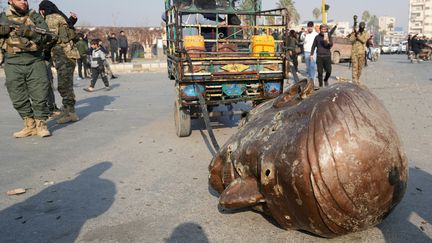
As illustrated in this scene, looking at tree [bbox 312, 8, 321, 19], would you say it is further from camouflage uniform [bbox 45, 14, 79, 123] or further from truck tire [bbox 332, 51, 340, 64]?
camouflage uniform [bbox 45, 14, 79, 123]

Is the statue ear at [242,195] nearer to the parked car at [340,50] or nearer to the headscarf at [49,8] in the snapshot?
the headscarf at [49,8]

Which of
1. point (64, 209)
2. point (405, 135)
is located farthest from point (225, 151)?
point (405, 135)

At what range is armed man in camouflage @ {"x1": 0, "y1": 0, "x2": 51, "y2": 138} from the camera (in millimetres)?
5871

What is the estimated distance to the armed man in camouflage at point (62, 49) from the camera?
7.34 m

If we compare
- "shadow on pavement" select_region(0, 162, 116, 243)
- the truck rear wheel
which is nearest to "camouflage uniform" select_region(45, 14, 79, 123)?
the truck rear wheel

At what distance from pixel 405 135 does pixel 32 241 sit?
209 inches

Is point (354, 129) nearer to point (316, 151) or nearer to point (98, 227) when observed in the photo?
point (316, 151)

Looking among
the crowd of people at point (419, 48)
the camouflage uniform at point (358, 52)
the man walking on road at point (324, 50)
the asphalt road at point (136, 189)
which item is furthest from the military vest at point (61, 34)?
the crowd of people at point (419, 48)

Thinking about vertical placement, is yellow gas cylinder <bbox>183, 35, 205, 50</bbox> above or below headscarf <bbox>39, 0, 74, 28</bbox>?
below

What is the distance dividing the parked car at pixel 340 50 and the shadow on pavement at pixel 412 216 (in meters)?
20.9

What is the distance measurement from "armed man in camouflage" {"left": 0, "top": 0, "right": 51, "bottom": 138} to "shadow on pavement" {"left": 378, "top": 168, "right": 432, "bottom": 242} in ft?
17.9

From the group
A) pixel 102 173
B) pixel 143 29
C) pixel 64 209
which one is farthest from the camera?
pixel 143 29

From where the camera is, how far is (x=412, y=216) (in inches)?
125

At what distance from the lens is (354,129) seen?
8.26 feet
